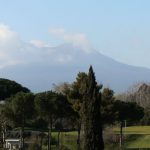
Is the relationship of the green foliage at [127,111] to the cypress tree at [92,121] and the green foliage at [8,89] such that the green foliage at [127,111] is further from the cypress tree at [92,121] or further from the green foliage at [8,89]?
the green foliage at [8,89]

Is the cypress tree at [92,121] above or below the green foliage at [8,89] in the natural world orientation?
below

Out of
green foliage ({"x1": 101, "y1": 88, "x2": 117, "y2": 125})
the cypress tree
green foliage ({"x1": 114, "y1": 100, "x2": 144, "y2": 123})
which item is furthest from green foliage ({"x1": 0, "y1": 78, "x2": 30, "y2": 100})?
the cypress tree

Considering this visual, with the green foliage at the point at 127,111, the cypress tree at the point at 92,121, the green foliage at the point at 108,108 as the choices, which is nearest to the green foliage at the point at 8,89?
the green foliage at the point at 127,111

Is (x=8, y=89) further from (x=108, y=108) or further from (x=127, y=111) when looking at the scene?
(x=108, y=108)

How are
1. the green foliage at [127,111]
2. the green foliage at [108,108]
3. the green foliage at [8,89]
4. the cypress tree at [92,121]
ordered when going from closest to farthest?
the cypress tree at [92,121] → the green foliage at [108,108] → the green foliage at [127,111] → the green foliage at [8,89]

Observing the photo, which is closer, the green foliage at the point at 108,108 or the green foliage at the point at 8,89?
the green foliage at the point at 108,108

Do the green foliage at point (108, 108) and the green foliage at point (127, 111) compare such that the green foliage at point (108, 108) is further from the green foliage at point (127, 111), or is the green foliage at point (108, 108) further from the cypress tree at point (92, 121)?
the cypress tree at point (92, 121)

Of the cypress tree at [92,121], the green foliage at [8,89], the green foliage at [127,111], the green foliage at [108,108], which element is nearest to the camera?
the cypress tree at [92,121]

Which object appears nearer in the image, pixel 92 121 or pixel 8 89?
pixel 92 121

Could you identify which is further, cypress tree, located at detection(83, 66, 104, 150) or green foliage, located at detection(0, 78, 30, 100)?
green foliage, located at detection(0, 78, 30, 100)

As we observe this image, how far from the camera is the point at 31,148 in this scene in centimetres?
4044

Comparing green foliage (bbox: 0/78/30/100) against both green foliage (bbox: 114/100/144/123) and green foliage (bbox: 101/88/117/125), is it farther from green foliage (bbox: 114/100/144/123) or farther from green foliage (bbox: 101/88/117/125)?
green foliage (bbox: 101/88/117/125)

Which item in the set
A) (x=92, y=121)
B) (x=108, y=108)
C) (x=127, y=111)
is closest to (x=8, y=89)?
(x=127, y=111)

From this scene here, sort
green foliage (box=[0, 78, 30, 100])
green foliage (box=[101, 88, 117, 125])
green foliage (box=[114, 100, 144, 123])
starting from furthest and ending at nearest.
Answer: green foliage (box=[0, 78, 30, 100]) < green foliage (box=[114, 100, 144, 123]) < green foliage (box=[101, 88, 117, 125])
